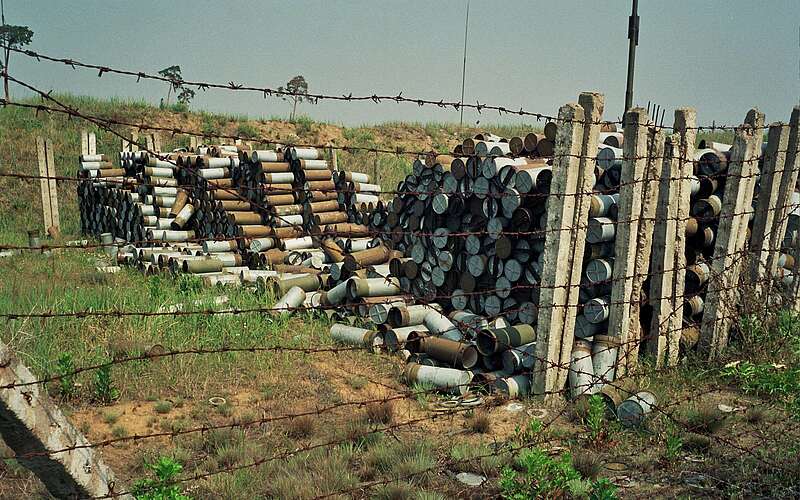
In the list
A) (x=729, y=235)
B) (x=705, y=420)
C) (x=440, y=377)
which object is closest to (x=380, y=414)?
(x=440, y=377)

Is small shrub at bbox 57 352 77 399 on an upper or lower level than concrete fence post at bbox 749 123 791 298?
lower

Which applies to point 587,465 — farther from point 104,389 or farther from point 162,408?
point 104,389

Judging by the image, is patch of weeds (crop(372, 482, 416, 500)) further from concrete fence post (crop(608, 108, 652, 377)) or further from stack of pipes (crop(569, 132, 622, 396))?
concrete fence post (crop(608, 108, 652, 377))

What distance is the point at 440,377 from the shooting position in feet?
20.4

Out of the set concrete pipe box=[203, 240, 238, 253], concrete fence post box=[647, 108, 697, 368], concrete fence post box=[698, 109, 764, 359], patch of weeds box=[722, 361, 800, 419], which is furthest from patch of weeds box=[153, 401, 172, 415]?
concrete pipe box=[203, 240, 238, 253]

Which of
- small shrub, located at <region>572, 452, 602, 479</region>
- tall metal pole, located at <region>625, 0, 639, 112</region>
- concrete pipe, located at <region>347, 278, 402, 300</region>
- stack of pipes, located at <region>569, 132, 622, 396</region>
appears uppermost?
tall metal pole, located at <region>625, 0, 639, 112</region>

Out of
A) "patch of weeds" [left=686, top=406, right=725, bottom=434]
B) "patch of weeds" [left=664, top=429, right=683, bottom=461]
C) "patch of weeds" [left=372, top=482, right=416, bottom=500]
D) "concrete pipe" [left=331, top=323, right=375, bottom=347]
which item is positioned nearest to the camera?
"patch of weeds" [left=372, top=482, right=416, bottom=500]

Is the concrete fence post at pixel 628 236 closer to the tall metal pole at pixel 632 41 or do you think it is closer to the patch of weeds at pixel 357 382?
the patch of weeds at pixel 357 382

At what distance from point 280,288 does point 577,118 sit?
208 inches

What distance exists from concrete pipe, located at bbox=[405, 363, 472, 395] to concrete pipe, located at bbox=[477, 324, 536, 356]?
0.36 meters

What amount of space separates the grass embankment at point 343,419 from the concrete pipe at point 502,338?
745 millimetres

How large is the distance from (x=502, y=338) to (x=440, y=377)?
716 millimetres

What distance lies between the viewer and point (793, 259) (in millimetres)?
8438

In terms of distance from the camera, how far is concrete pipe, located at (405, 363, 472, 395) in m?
6.11
